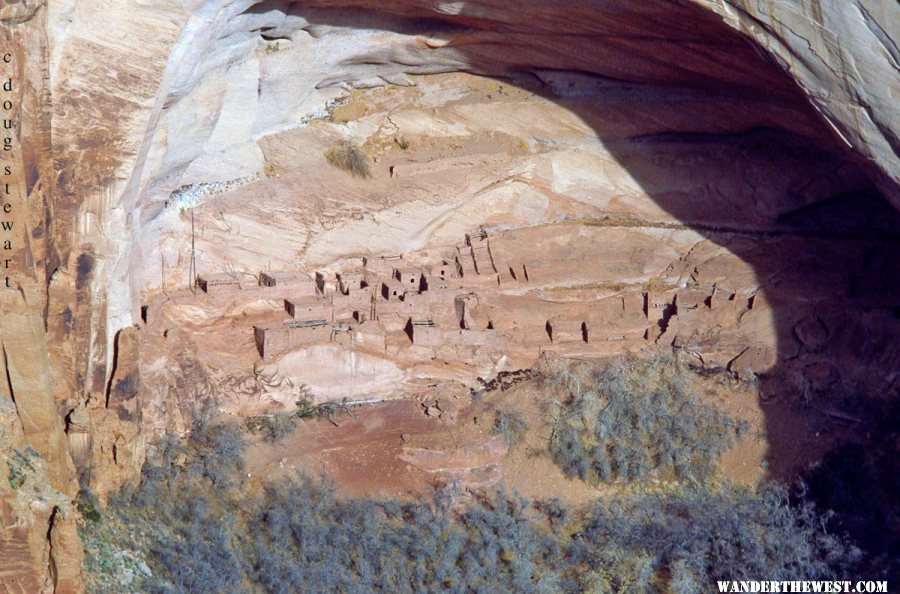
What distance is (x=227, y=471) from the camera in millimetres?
13266

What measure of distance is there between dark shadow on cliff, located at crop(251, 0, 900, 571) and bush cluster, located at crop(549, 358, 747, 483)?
2.55ft

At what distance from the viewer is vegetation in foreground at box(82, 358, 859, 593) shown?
40.4ft

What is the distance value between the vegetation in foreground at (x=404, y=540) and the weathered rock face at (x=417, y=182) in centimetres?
59

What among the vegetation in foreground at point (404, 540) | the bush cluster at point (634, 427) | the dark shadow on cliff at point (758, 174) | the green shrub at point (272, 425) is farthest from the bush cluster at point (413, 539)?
the dark shadow on cliff at point (758, 174)

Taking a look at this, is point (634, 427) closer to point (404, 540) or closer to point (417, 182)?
point (404, 540)

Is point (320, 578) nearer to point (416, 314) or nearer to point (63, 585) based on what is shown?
point (63, 585)

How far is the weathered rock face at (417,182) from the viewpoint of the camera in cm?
1173

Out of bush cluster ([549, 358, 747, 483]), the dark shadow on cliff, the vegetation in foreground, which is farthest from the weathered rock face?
bush cluster ([549, 358, 747, 483])

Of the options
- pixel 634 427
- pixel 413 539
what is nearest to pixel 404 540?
pixel 413 539

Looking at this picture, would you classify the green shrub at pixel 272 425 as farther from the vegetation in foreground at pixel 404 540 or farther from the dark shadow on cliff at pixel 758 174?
the dark shadow on cliff at pixel 758 174

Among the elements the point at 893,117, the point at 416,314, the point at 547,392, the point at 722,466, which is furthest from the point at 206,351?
Answer: the point at 893,117

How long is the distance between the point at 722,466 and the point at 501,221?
4092 millimetres

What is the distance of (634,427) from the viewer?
1473cm

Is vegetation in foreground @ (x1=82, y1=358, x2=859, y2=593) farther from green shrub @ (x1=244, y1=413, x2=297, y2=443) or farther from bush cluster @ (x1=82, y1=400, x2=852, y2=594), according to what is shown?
green shrub @ (x1=244, y1=413, x2=297, y2=443)
